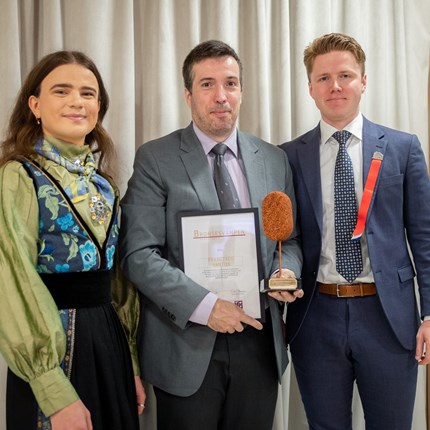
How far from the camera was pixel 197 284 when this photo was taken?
1744mm

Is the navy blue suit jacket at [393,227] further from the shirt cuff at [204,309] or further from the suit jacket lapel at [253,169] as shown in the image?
the shirt cuff at [204,309]

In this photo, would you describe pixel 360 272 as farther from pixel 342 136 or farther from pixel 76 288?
pixel 76 288

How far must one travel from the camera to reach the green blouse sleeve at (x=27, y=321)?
1424 millimetres

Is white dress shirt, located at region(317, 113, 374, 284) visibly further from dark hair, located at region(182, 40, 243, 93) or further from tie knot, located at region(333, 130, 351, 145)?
dark hair, located at region(182, 40, 243, 93)

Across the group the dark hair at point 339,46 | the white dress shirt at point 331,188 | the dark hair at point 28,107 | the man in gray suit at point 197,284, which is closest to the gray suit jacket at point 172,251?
the man in gray suit at point 197,284

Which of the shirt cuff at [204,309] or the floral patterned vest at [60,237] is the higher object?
the floral patterned vest at [60,237]

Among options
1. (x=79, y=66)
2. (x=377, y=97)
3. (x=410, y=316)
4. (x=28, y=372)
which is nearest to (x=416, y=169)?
(x=410, y=316)

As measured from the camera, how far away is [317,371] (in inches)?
79.2

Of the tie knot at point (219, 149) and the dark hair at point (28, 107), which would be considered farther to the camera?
the tie knot at point (219, 149)

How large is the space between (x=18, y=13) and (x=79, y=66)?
620 millimetres

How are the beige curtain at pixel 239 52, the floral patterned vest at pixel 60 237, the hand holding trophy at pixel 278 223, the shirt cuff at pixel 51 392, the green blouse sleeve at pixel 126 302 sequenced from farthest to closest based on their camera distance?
the beige curtain at pixel 239 52, the green blouse sleeve at pixel 126 302, the hand holding trophy at pixel 278 223, the floral patterned vest at pixel 60 237, the shirt cuff at pixel 51 392

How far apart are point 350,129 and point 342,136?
0.16 feet

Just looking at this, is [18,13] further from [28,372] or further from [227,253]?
[28,372]

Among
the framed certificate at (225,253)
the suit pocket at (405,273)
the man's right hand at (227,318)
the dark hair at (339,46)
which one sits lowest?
the man's right hand at (227,318)
